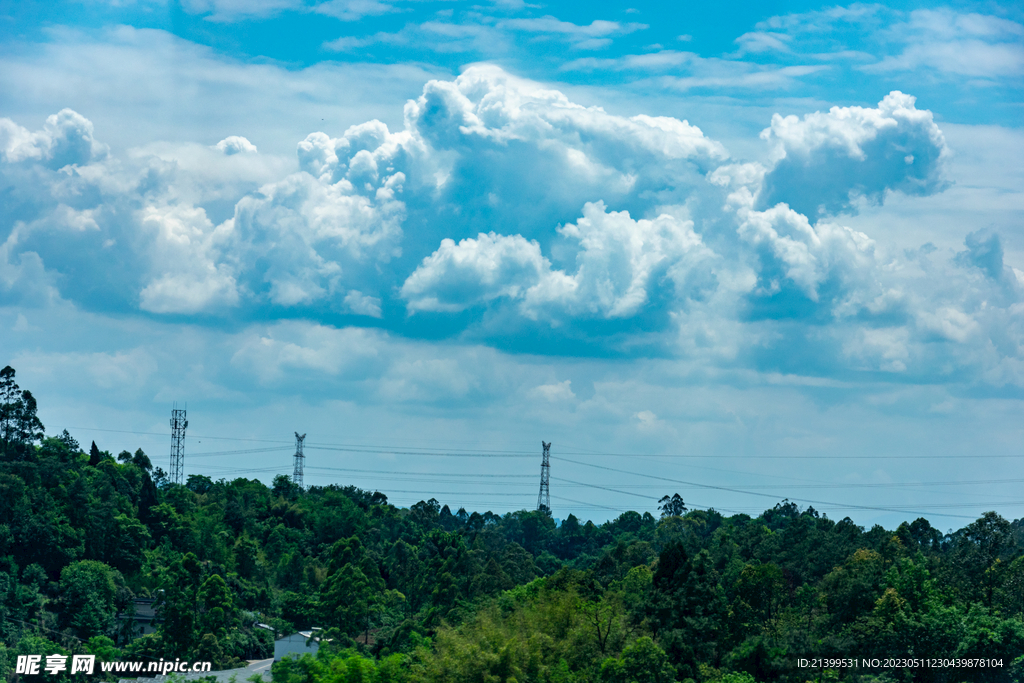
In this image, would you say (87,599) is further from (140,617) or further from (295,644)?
(295,644)

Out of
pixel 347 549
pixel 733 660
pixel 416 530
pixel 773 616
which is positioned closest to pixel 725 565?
pixel 773 616

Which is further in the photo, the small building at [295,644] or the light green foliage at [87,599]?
the light green foliage at [87,599]

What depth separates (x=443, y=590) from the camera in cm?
8631

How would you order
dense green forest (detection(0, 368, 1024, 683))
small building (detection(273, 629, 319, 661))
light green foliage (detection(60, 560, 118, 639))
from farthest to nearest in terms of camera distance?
light green foliage (detection(60, 560, 118, 639)) < small building (detection(273, 629, 319, 661)) < dense green forest (detection(0, 368, 1024, 683))

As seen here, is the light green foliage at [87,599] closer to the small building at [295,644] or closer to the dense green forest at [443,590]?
the dense green forest at [443,590]

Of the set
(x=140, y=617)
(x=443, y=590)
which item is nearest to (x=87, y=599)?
(x=140, y=617)

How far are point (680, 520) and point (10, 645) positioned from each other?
359 ft

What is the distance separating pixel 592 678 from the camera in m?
50.4

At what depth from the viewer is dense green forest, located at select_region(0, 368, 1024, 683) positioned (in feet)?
165

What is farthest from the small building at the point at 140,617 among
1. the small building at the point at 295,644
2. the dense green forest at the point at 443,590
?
the small building at the point at 295,644

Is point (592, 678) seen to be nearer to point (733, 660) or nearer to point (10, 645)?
point (733, 660)

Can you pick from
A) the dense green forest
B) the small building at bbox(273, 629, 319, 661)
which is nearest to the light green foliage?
the dense green forest

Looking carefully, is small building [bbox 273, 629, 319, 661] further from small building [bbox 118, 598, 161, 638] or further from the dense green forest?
small building [bbox 118, 598, 161, 638]

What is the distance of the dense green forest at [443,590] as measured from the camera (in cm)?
5028
